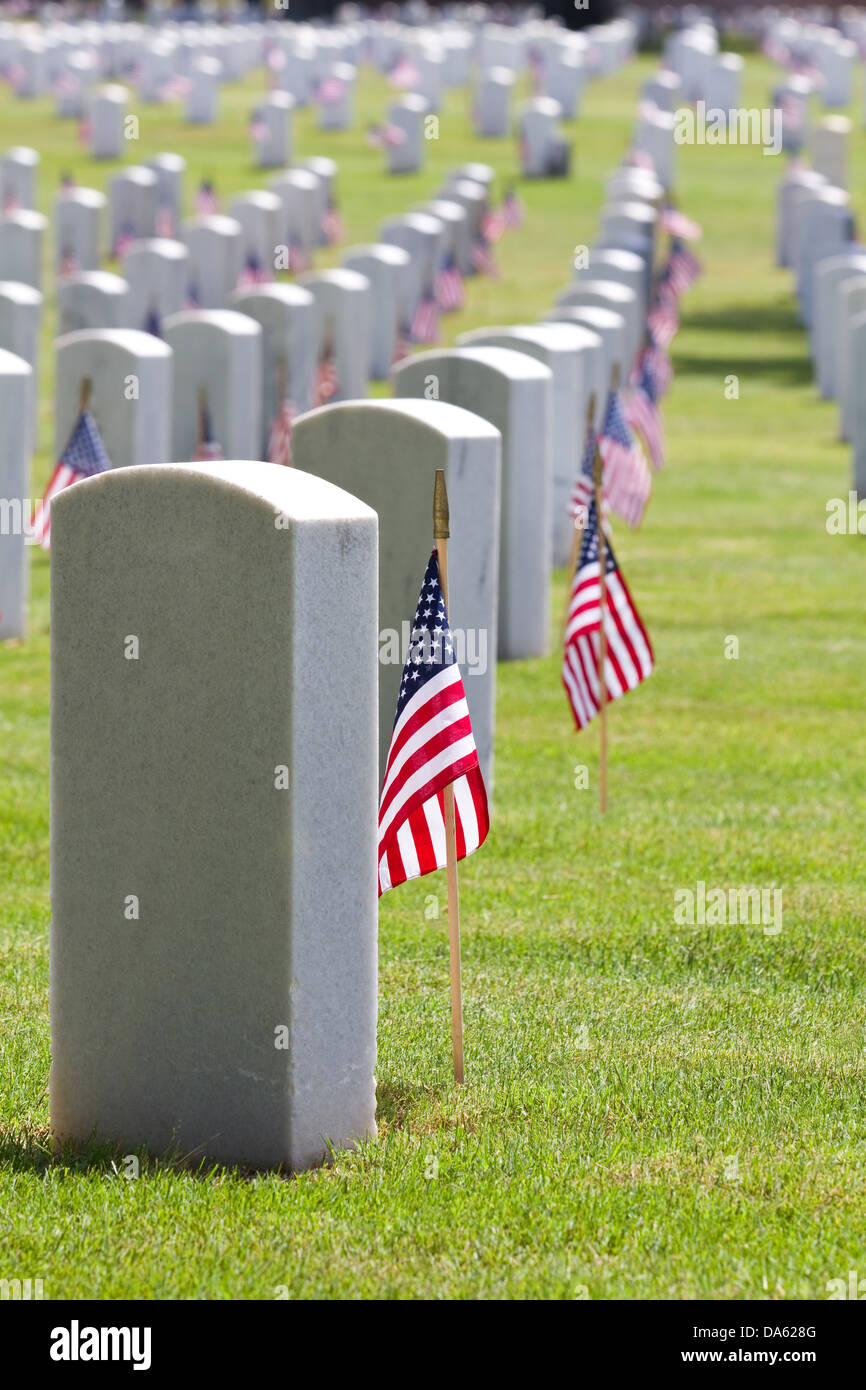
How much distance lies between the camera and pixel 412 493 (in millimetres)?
9148

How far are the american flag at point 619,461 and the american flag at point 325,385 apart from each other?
5351 millimetres

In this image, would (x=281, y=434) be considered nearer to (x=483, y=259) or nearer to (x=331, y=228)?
(x=483, y=259)

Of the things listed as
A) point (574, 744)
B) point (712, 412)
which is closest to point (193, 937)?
point (574, 744)

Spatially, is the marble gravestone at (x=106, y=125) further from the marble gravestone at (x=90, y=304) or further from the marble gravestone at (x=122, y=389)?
the marble gravestone at (x=122, y=389)

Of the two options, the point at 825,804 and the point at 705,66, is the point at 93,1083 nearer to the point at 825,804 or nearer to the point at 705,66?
the point at 825,804

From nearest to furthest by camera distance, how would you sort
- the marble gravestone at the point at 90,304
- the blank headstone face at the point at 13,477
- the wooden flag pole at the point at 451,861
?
the wooden flag pole at the point at 451,861, the blank headstone face at the point at 13,477, the marble gravestone at the point at 90,304

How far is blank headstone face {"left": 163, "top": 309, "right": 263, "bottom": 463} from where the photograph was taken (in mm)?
15258

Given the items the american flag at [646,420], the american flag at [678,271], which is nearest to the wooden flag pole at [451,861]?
the american flag at [646,420]

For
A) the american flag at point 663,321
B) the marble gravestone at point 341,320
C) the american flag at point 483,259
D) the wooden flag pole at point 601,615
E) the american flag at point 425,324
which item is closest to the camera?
the wooden flag pole at point 601,615

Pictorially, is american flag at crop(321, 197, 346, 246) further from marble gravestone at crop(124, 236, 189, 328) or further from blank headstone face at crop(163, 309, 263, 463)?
blank headstone face at crop(163, 309, 263, 463)

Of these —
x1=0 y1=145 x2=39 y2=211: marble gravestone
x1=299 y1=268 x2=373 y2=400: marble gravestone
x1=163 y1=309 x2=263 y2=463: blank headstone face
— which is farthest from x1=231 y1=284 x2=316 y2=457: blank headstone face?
x1=0 y1=145 x2=39 y2=211: marble gravestone

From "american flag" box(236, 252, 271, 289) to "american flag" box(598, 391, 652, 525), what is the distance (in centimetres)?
1336

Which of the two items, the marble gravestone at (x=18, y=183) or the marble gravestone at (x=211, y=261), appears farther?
the marble gravestone at (x=18, y=183)

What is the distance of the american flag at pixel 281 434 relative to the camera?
15.5 meters
